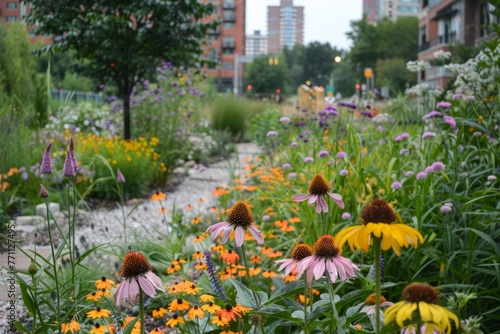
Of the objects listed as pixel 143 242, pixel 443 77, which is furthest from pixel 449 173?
pixel 443 77

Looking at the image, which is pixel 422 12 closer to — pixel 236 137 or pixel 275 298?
pixel 236 137

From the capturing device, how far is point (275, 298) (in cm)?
158

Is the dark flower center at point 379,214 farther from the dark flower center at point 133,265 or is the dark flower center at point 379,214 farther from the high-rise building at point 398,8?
the high-rise building at point 398,8

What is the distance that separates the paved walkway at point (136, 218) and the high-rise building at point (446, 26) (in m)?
19.3

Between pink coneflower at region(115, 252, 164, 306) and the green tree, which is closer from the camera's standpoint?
pink coneflower at region(115, 252, 164, 306)

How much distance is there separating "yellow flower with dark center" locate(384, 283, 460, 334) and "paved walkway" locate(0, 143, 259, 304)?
179 cm

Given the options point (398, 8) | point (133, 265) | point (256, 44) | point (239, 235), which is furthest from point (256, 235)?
point (256, 44)

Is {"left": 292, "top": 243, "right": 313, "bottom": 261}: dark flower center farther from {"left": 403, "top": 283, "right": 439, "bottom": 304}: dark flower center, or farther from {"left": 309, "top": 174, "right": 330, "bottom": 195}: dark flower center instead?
{"left": 403, "top": 283, "right": 439, "bottom": 304}: dark flower center

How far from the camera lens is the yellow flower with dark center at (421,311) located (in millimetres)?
873

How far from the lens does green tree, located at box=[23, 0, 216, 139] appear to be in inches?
306

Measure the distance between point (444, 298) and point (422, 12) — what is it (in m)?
37.4

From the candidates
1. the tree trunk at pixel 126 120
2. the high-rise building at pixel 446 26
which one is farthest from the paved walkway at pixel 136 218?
the high-rise building at pixel 446 26

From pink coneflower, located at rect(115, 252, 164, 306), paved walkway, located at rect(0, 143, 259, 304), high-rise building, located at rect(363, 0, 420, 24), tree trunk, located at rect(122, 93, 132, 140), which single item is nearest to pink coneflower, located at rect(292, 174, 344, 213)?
pink coneflower, located at rect(115, 252, 164, 306)

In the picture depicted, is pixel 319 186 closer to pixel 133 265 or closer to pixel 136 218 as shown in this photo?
pixel 133 265
